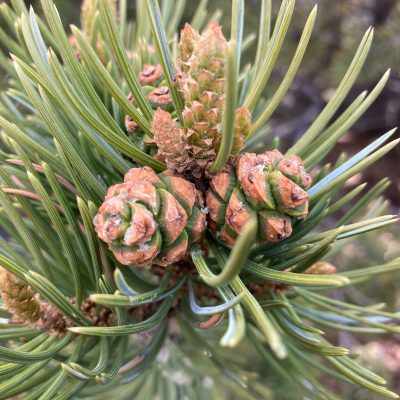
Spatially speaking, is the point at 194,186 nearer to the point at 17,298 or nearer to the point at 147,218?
the point at 147,218

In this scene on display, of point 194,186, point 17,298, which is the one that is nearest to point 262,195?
point 194,186

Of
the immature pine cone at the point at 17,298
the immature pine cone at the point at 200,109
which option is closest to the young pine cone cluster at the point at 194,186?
the immature pine cone at the point at 200,109

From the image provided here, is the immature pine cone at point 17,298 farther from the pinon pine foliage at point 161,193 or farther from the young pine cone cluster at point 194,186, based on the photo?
the young pine cone cluster at point 194,186

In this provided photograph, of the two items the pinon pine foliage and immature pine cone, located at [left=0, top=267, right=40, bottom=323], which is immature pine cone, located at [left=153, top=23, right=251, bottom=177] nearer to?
the pinon pine foliage

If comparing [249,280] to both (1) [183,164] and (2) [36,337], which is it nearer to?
(1) [183,164]

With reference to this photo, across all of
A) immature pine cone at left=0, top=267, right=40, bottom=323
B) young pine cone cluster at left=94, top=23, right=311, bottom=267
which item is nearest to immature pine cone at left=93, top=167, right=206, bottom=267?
young pine cone cluster at left=94, top=23, right=311, bottom=267

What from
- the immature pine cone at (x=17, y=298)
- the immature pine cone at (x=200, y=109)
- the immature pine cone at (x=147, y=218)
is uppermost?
the immature pine cone at (x=200, y=109)

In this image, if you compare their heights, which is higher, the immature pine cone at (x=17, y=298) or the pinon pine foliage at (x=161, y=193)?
the pinon pine foliage at (x=161, y=193)

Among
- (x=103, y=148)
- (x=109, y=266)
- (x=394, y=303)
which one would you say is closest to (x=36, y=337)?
(x=109, y=266)
